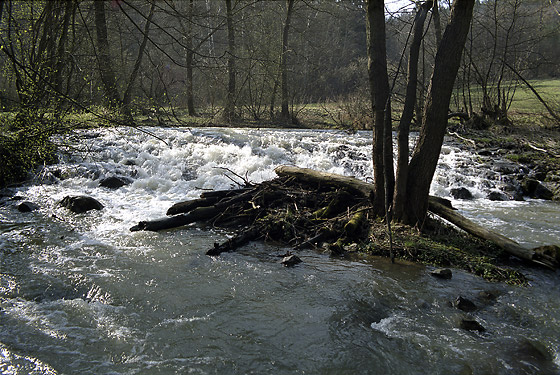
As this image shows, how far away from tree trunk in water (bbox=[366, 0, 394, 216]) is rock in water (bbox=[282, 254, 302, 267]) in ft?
6.33

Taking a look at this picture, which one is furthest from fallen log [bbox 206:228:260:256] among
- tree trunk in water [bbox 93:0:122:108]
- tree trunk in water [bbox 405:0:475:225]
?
tree trunk in water [bbox 93:0:122:108]

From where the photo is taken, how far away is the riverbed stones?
38.2 feet

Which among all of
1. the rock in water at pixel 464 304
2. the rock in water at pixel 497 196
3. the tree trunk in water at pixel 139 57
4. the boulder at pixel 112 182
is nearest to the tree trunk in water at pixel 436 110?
the rock in water at pixel 464 304

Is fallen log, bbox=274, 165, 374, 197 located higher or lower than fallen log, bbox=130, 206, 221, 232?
higher

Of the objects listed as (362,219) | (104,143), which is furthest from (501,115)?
(104,143)

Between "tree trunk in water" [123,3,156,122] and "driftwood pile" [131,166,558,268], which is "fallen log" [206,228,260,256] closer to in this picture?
"driftwood pile" [131,166,558,268]

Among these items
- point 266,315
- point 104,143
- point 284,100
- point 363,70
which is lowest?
point 266,315

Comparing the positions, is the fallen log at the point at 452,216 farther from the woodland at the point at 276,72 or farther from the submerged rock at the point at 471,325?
the submerged rock at the point at 471,325

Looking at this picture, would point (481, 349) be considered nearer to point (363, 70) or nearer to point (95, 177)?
point (95, 177)

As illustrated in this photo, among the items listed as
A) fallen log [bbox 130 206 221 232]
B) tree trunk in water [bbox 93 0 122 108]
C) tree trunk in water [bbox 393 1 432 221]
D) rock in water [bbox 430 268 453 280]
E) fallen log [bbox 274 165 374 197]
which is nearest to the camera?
rock in water [bbox 430 268 453 280]

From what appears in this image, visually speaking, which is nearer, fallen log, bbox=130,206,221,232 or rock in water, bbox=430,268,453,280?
rock in water, bbox=430,268,453,280

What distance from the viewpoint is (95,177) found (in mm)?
12820

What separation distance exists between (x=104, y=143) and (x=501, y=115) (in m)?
15.8

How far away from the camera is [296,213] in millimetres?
8062
